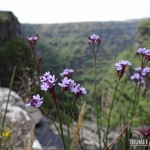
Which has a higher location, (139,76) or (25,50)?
(139,76)

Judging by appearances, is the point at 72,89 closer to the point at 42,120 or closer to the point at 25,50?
the point at 42,120

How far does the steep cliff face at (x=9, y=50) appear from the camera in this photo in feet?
356

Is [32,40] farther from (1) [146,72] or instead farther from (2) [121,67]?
(1) [146,72]

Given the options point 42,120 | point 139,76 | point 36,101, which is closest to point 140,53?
point 139,76

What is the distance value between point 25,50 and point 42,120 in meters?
109

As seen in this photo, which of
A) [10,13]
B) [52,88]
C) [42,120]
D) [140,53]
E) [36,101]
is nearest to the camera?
[52,88]

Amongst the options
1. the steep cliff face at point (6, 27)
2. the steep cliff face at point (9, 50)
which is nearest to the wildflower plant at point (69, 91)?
the steep cliff face at point (9, 50)

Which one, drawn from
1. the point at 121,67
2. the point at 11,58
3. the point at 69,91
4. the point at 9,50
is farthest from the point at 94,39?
the point at 9,50

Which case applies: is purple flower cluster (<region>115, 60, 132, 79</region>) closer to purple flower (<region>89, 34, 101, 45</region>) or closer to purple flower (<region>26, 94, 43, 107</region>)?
purple flower (<region>89, 34, 101, 45</region>)

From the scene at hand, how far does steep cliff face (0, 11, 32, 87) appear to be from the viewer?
108656 millimetres

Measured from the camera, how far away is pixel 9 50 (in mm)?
120562

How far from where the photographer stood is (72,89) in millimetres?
2430

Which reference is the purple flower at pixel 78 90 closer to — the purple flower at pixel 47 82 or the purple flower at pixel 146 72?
the purple flower at pixel 47 82

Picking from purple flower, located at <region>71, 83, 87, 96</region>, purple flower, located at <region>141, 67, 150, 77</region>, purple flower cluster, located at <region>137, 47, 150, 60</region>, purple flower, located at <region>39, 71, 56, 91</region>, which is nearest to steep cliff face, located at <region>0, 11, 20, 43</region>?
purple flower, located at <region>141, 67, 150, 77</region>
